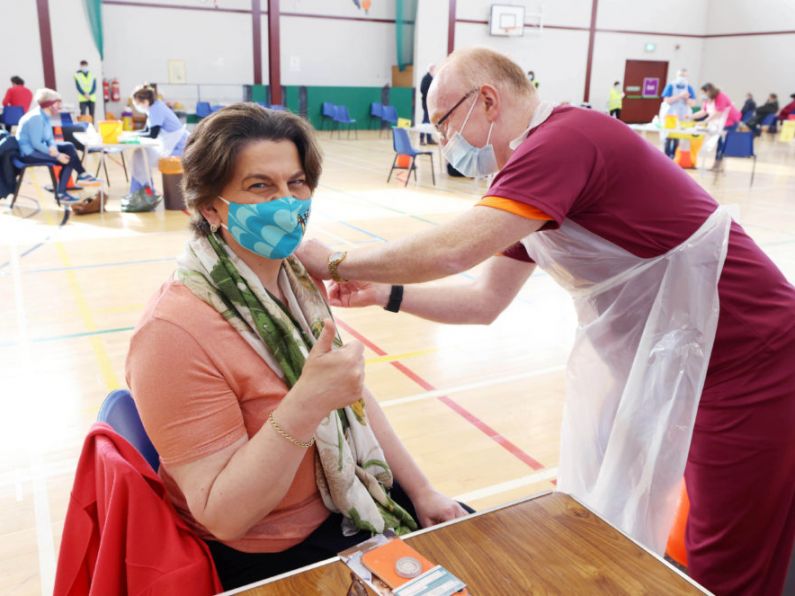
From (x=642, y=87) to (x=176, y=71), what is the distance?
14.9 m

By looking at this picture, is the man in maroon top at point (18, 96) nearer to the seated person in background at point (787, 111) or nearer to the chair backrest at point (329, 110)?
the chair backrest at point (329, 110)

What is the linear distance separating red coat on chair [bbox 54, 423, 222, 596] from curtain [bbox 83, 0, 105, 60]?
1769 centimetres

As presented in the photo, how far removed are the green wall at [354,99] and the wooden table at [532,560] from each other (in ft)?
61.8

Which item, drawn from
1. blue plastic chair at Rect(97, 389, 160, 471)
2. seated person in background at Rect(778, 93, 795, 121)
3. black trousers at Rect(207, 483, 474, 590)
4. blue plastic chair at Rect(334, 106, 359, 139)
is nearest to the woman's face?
blue plastic chair at Rect(97, 389, 160, 471)

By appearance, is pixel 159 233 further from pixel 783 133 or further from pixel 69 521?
pixel 783 133

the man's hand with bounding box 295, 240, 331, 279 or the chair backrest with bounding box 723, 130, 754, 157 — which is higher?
the man's hand with bounding box 295, 240, 331, 279

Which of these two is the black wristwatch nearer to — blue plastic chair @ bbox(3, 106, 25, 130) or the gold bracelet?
the gold bracelet

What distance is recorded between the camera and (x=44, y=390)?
3.54 metres

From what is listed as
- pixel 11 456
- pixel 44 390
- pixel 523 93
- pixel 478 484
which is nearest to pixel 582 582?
pixel 523 93

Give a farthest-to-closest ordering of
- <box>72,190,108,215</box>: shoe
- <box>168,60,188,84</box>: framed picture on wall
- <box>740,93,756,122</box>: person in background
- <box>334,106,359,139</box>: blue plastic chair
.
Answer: <box>740,93,756,122</box>: person in background < <box>334,106,359,139</box>: blue plastic chair < <box>168,60,188,84</box>: framed picture on wall < <box>72,190,108,215</box>: shoe

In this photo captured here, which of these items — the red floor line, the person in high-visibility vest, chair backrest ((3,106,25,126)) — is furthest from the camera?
the person in high-visibility vest


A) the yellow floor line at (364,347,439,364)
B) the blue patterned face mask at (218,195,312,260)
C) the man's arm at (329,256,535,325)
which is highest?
the blue patterned face mask at (218,195,312,260)

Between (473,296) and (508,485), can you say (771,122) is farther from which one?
(473,296)

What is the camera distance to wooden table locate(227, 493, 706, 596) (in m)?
1.04
